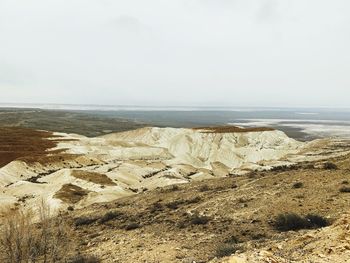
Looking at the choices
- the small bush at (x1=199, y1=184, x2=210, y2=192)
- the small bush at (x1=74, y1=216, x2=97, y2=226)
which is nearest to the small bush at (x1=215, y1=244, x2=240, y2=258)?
the small bush at (x1=74, y1=216, x2=97, y2=226)

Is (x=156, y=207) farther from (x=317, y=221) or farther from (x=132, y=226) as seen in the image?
(x=317, y=221)

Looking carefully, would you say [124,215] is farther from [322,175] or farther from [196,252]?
[322,175]

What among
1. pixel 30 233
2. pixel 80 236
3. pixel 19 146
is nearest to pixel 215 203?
pixel 80 236

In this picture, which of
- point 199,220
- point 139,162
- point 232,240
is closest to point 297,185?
point 199,220

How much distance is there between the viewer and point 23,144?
235ft

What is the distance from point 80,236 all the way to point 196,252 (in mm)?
7367

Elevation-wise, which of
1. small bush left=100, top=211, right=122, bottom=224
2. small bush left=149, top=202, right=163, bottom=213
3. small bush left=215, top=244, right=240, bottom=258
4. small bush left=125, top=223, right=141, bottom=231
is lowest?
small bush left=100, top=211, right=122, bottom=224

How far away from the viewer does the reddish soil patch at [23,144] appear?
201 feet

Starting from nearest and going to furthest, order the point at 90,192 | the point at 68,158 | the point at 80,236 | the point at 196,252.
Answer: the point at 196,252 < the point at 80,236 < the point at 90,192 < the point at 68,158

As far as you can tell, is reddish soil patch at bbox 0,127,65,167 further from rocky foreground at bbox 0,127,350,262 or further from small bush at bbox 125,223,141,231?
small bush at bbox 125,223,141,231

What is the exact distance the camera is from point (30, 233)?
44.3 feet

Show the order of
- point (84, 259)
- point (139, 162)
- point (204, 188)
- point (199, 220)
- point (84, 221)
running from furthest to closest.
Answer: point (139, 162), point (204, 188), point (84, 221), point (199, 220), point (84, 259)

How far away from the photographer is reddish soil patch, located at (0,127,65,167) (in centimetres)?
6112

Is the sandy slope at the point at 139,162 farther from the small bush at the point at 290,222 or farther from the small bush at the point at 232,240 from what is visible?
the small bush at the point at 290,222
